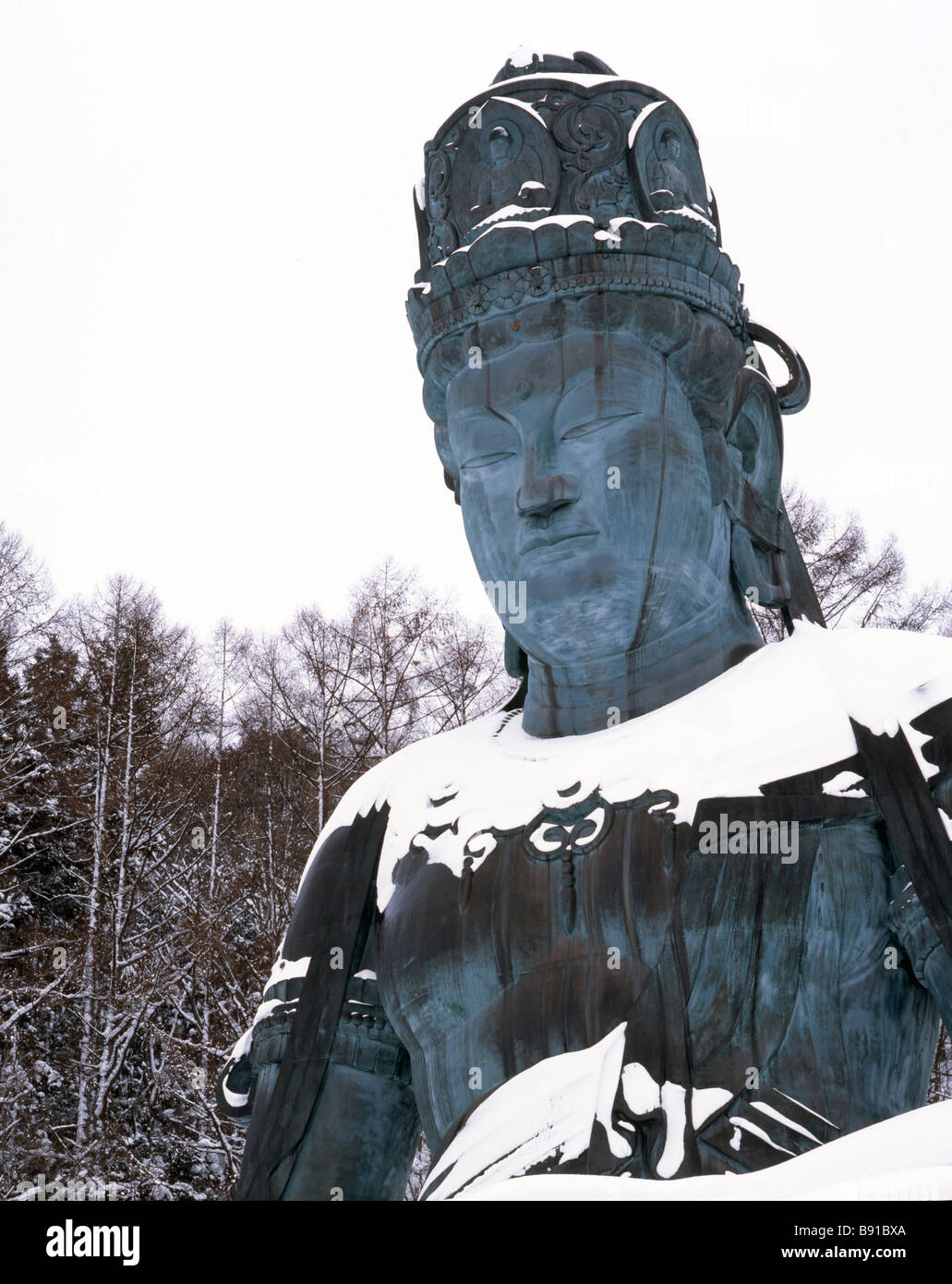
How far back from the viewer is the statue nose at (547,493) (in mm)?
4426

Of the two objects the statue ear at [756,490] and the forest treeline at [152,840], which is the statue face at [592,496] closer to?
the statue ear at [756,490]

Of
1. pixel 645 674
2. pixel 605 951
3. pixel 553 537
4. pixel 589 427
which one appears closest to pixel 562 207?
pixel 589 427

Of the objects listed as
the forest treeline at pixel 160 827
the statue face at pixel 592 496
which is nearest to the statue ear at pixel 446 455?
the statue face at pixel 592 496

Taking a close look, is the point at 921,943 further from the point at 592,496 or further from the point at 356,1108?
the point at 356,1108

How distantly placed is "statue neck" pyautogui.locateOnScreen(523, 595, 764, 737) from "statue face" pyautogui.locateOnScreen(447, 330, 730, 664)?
0.04 meters

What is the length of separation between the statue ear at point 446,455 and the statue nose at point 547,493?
1.79 feet

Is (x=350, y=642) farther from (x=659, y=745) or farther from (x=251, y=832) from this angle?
(x=659, y=745)

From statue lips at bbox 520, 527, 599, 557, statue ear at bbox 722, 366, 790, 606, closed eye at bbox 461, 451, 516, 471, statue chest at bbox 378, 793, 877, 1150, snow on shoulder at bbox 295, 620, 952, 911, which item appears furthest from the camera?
statue ear at bbox 722, 366, 790, 606

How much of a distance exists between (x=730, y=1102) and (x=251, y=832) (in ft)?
45.0

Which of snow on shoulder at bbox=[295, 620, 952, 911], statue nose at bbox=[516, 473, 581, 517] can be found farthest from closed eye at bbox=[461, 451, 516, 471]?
snow on shoulder at bbox=[295, 620, 952, 911]

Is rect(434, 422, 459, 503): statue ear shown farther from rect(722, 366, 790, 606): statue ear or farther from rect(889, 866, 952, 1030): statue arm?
rect(889, 866, 952, 1030): statue arm

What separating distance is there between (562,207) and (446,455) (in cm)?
83

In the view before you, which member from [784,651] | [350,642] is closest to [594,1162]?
[784,651]

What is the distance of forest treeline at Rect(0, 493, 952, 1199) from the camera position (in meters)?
14.6
